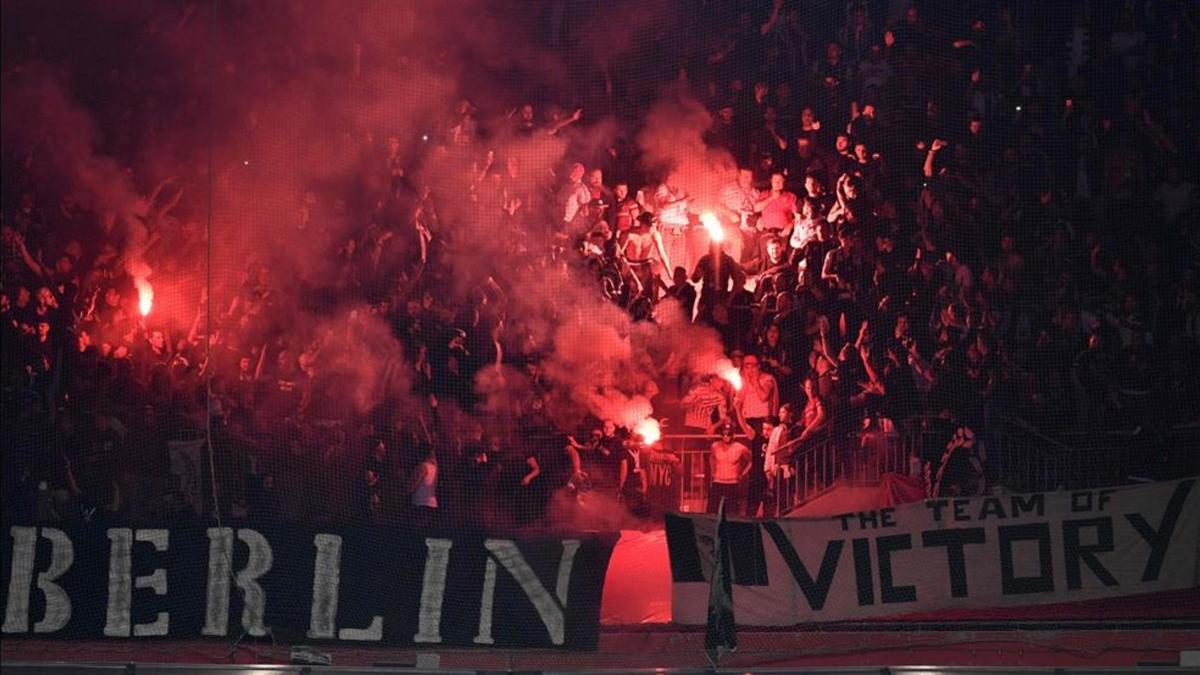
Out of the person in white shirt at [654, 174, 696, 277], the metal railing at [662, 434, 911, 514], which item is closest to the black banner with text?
the metal railing at [662, 434, 911, 514]

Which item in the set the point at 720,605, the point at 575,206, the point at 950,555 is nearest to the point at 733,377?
the point at 575,206

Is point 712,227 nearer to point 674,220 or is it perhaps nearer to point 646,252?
point 674,220

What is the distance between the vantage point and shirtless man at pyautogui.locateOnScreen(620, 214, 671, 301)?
10469 millimetres

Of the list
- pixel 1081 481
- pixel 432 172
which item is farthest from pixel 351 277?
pixel 1081 481

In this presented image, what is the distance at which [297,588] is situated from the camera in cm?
652

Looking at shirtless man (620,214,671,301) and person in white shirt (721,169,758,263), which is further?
shirtless man (620,214,671,301)

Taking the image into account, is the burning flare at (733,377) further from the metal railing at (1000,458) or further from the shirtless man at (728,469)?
the metal railing at (1000,458)

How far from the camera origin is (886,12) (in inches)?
383

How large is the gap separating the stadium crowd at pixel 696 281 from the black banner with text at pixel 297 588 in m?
1.89

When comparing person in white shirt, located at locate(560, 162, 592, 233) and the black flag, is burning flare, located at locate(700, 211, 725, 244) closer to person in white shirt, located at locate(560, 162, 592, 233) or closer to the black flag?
person in white shirt, located at locate(560, 162, 592, 233)

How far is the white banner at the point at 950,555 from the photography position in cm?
662

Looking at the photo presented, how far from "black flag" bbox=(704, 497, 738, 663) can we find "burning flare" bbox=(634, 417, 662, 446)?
134 inches

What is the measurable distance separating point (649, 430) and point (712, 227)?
1.68 m

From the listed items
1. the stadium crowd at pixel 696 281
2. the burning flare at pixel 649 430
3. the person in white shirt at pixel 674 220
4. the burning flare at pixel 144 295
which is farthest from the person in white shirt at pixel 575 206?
the burning flare at pixel 144 295
